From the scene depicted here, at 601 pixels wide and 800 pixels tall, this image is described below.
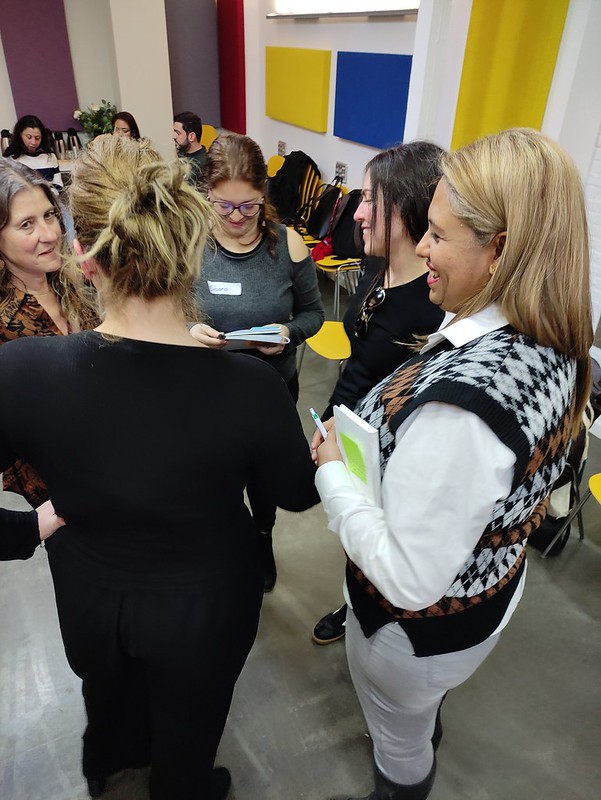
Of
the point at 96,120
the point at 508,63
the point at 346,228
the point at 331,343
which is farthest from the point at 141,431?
the point at 96,120

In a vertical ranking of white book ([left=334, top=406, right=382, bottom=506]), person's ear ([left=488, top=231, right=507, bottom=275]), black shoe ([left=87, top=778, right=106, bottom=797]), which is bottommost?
black shoe ([left=87, top=778, right=106, bottom=797])

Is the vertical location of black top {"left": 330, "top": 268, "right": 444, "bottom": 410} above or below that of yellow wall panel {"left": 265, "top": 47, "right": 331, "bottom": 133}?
below

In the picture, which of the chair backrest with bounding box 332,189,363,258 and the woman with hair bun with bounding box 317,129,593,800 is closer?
the woman with hair bun with bounding box 317,129,593,800

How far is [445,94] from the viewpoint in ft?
11.0

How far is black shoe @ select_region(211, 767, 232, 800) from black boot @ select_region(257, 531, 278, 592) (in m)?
0.68

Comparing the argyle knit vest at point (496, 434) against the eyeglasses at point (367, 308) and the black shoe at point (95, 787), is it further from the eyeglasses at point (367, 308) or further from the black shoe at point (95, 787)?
the black shoe at point (95, 787)

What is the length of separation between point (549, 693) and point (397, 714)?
1.07 m

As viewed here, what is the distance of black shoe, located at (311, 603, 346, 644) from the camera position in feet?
6.74

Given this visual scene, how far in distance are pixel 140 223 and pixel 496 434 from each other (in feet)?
2.04

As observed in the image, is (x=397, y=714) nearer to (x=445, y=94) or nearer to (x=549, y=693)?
(x=549, y=693)

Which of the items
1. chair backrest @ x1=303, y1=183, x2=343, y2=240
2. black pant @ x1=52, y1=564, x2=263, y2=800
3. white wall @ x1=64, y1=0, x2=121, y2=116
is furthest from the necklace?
white wall @ x1=64, y1=0, x2=121, y2=116

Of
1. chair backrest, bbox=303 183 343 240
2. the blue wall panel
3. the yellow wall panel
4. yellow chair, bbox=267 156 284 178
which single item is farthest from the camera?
yellow chair, bbox=267 156 284 178

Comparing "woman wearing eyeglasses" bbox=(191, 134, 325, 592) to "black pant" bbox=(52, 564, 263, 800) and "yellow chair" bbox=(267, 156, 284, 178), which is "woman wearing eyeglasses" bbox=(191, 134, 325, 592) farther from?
"yellow chair" bbox=(267, 156, 284, 178)

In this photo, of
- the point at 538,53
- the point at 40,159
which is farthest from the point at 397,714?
the point at 40,159
